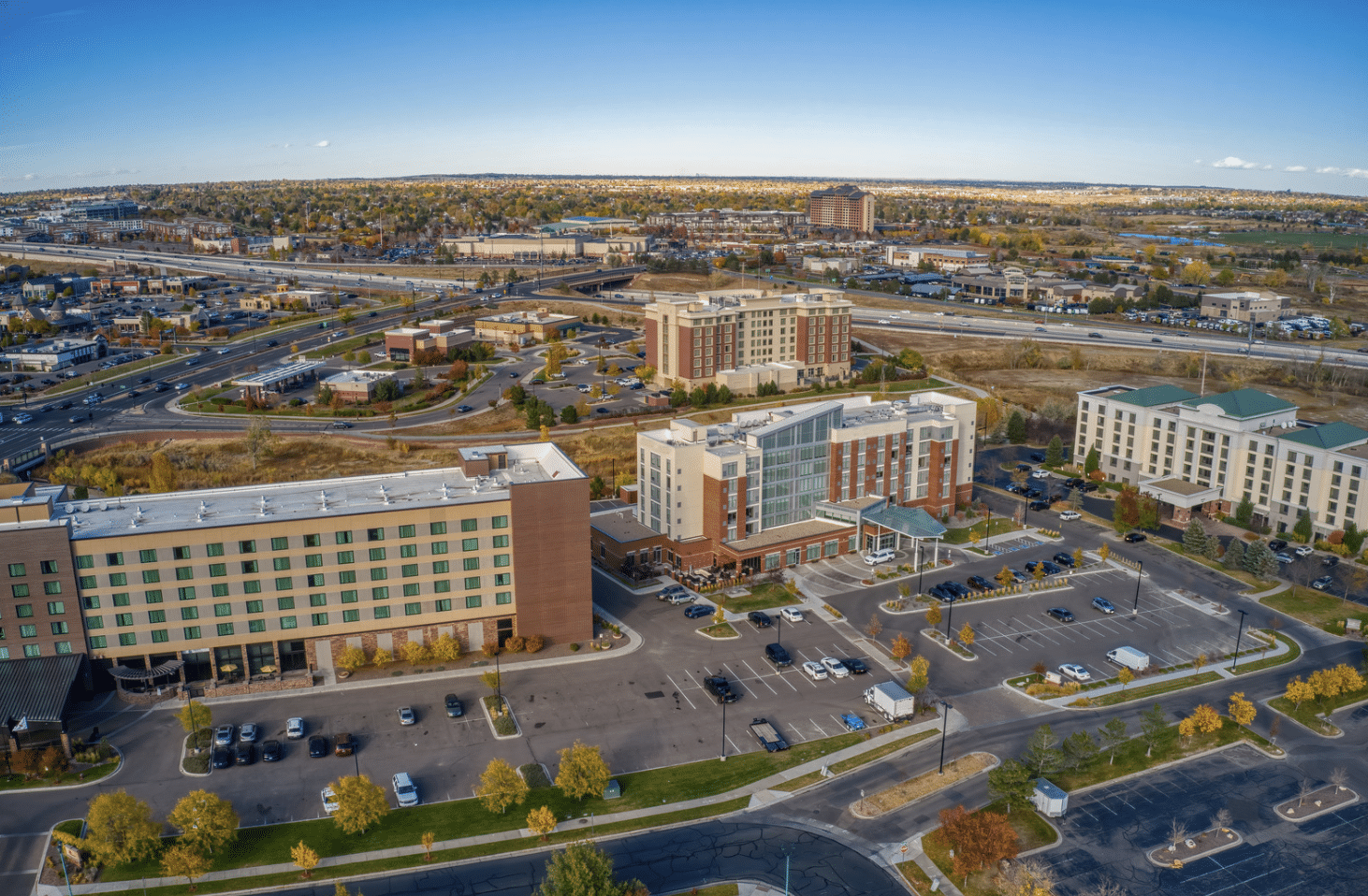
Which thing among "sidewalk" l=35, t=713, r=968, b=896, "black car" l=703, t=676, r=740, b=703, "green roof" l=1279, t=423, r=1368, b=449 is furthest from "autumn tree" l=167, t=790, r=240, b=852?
"green roof" l=1279, t=423, r=1368, b=449

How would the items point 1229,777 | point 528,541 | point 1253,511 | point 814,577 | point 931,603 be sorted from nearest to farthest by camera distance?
point 1229,777 → point 528,541 → point 931,603 → point 814,577 → point 1253,511

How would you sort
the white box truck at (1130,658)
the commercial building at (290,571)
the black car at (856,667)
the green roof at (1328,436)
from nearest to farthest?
the commercial building at (290,571), the black car at (856,667), the white box truck at (1130,658), the green roof at (1328,436)

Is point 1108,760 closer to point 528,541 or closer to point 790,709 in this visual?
point 790,709

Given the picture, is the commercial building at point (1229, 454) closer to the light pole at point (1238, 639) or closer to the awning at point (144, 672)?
the light pole at point (1238, 639)

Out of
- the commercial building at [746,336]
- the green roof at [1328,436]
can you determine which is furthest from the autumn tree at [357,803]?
the commercial building at [746,336]

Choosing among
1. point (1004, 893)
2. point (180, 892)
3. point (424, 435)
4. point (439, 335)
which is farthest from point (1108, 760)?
point (439, 335)

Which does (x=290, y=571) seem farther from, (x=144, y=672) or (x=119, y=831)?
(x=119, y=831)

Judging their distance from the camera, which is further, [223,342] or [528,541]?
[223,342]
